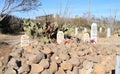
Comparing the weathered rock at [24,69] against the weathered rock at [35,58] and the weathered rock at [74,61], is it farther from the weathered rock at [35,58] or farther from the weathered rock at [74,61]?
the weathered rock at [74,61]

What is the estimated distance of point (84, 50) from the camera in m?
7.45

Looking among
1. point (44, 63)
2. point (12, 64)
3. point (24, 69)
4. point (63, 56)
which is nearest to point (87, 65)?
point (63, 56)

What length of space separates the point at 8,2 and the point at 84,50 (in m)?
21.1

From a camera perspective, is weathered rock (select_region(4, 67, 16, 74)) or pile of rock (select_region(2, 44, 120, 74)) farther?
pile of rock (select_region(2, 44, 120, 74))

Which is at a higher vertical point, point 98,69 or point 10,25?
point 98,69

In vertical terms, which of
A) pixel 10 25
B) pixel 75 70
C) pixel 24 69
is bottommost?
pixel 10 25

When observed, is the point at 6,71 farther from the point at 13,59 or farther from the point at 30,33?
the point at 30,33

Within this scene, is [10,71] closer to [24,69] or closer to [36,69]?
[24,69]

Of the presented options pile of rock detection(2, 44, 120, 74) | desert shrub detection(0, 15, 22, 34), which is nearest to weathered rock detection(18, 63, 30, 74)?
pile of rock detection(2, 44, 120, 74)

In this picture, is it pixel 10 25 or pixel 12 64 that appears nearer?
pixel 12 64

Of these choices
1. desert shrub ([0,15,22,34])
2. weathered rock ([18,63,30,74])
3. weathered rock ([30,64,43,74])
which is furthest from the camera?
desert shrub ([0,15,22,34])

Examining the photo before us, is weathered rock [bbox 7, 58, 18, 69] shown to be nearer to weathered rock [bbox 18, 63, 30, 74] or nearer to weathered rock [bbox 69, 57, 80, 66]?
weathered rock [bbox 18, 63, 30, 74]

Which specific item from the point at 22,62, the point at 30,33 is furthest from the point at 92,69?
the point at 30,33

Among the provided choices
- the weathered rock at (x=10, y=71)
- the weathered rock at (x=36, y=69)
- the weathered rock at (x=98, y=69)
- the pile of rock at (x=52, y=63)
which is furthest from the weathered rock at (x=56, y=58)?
the weathered rock at (x=10, y=71)
